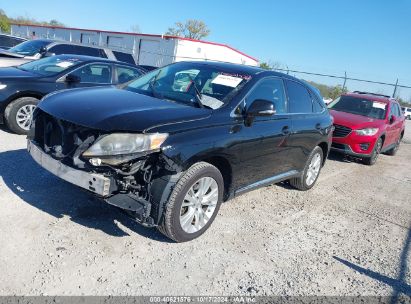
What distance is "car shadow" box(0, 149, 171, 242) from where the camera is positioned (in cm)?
387

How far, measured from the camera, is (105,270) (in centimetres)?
314

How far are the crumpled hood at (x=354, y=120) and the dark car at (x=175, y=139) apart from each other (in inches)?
159

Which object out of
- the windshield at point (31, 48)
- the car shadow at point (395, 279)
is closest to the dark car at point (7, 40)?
the windshield at point (31, 48)

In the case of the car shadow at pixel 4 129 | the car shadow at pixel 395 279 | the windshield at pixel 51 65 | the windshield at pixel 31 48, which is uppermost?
the windshield at pixel 31 48

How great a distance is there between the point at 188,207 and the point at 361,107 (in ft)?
25.5

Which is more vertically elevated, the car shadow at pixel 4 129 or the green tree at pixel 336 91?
the green tree at pixel 336 91

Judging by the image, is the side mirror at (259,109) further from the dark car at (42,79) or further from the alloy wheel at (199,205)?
the dark car at (42,79)

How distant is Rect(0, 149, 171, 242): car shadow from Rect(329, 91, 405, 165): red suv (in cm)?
624

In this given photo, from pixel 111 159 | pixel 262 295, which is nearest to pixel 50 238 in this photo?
pixel 111 159

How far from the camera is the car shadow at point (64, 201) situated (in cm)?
387

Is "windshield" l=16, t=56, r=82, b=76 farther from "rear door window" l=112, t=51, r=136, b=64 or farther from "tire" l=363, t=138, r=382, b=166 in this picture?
"tire" l=363, t=138, r=382, b=166

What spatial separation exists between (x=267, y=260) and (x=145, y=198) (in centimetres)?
142

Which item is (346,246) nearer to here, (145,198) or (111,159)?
(145,198)

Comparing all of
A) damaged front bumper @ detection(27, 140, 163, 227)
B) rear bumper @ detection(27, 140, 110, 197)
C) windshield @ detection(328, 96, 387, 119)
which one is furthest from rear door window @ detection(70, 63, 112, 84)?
windshield @ detection(328, 96, 387, 119)
